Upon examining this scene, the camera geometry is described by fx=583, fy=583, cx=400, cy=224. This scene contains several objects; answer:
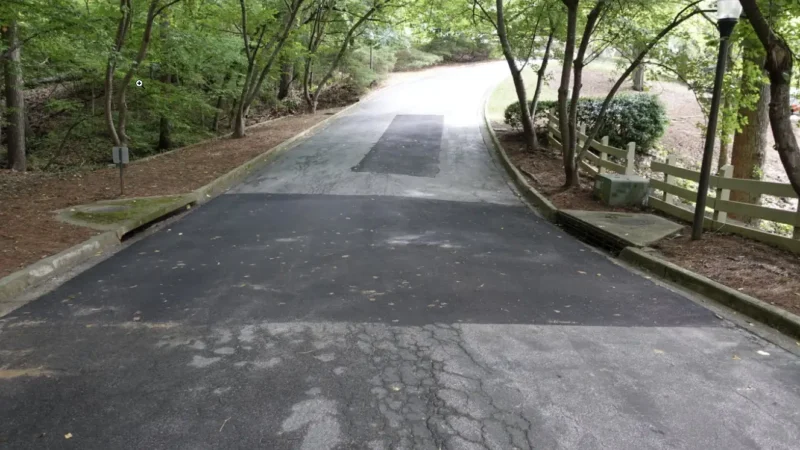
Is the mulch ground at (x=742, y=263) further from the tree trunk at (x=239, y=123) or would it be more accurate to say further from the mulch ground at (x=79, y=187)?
the tree trunk at (x=239, y=123)

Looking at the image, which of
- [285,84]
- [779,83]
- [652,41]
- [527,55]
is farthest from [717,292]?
[285,84]

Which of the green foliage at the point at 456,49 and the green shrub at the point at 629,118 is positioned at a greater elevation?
the green foliage at the point at 456,49

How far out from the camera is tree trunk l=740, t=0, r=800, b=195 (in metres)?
6.55

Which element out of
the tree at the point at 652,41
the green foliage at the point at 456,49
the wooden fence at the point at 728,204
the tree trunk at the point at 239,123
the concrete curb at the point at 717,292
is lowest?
the concrete curb at the point at 717,292

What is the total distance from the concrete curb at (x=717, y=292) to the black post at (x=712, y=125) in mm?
1091

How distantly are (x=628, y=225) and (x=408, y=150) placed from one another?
28.4 ft

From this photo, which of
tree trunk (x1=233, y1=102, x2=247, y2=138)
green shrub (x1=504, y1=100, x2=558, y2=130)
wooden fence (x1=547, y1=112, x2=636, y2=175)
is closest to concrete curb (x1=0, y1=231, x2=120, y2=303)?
wooden fence (x1=547, y1=112, x2=636, y2=175)

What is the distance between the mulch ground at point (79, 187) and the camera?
7168 mm

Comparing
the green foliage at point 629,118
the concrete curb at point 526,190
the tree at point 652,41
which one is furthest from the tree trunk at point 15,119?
the green foliage at point 629,118

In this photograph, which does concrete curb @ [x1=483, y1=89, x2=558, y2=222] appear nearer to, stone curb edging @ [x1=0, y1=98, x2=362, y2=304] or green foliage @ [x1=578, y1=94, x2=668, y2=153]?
green foliage @ [x1=578, y1=94, x2=668, y2=153]

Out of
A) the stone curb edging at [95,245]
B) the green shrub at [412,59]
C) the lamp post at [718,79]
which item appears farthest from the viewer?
the green shrub at [412,59]

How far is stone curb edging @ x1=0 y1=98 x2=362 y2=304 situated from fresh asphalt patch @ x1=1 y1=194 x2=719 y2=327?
34 cm

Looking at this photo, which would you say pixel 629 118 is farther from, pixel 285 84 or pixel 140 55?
pixel 285 84

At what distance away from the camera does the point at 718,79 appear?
776cm
